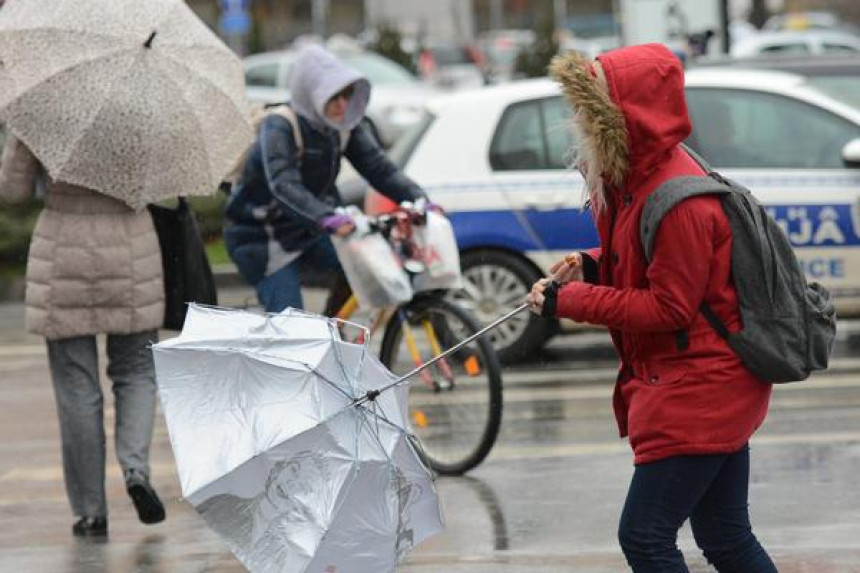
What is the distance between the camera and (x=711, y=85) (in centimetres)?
1021

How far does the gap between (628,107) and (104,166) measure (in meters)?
2.55

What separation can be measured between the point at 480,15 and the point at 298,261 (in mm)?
68310

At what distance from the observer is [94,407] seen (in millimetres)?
6543

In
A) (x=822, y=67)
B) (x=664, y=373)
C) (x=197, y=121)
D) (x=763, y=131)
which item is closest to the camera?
(x=664, y=373)

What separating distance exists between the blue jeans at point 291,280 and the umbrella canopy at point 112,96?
1156 mm

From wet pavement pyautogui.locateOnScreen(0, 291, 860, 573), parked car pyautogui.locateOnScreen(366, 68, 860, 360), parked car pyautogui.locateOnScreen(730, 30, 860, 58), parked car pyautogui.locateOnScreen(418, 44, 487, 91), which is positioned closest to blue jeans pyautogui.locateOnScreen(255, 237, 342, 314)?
wet pavement pyautogui.locateOnScreen(0, 291, 860, 573)

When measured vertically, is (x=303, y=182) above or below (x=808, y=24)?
above

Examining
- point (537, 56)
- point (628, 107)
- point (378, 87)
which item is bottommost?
point (537, 56)

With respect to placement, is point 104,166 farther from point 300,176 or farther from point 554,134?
point 554,134

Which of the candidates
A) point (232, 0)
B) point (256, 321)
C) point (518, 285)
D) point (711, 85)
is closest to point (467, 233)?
point (518, 285)

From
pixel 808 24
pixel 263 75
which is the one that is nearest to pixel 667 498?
pixel 263 75

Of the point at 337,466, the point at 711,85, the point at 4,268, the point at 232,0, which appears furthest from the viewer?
the point at 232,0

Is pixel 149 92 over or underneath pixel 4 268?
over

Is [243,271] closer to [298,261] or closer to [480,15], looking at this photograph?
[298,261]
